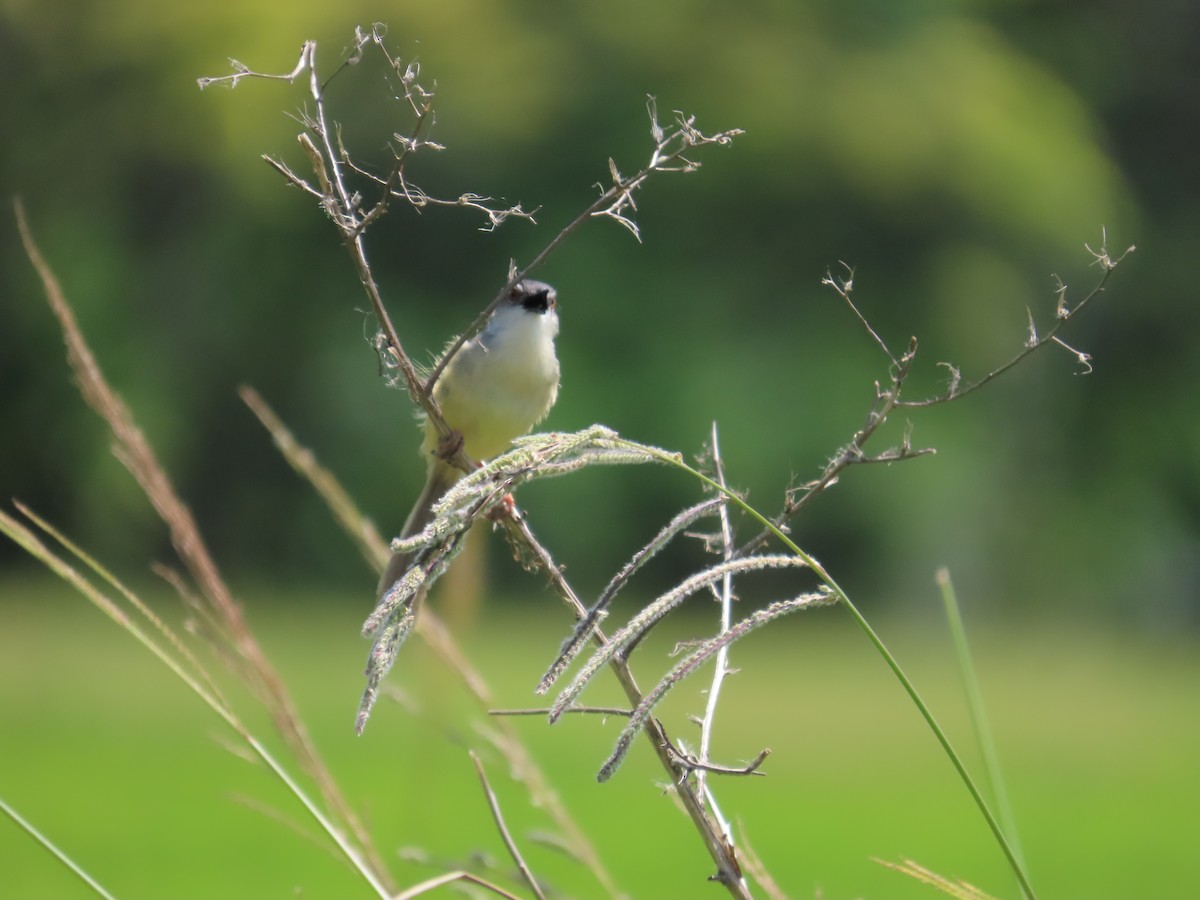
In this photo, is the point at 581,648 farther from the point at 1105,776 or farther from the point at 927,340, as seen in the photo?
the point at 927,340

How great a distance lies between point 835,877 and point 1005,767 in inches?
152

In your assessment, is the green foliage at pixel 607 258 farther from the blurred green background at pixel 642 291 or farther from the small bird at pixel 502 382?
the small bird at pixel 502 382

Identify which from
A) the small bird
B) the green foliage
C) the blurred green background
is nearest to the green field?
the blurred green background

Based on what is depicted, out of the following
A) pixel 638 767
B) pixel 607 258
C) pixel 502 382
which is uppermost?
pixel 607 258

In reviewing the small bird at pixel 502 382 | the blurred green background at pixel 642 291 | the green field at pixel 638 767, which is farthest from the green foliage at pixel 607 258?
the small bird at pixel 502 382

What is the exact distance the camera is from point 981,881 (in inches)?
271

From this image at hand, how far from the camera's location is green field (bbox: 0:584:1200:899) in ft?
23.1

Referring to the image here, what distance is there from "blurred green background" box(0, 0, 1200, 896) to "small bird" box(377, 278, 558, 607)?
1018 centimetres

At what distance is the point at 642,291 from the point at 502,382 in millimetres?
12528

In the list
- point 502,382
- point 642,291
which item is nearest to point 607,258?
point 642,291

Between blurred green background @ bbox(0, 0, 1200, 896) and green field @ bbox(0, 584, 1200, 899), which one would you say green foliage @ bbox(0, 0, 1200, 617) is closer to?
blurred green background @ bbox(0, 0, 1200, 896)

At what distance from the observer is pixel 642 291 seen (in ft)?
53.0

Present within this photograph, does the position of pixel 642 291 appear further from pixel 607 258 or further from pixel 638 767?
pixel 638 767

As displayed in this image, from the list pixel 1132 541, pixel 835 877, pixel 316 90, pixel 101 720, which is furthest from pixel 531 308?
pixel 1132 541
